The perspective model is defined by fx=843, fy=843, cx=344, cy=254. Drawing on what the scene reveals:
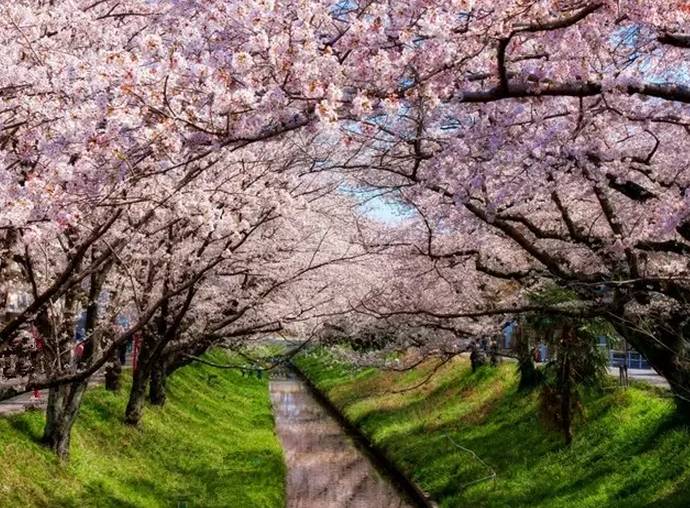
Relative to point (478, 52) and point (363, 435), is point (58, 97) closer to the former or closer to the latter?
point (478, 52)

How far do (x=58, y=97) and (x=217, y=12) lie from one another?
1588 mm

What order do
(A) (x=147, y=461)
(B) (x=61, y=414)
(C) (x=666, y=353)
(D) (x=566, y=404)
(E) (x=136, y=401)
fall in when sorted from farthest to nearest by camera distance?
(E) (x=136, y=401)
(D) (x=566, y=404)
(A) (x=147, y=461)
(B) (x=61, y=414)
(C) (x=666, y=353)

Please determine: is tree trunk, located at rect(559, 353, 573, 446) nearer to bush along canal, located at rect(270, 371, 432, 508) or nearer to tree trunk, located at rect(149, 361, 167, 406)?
bush along canal, located at rect(270, 371, 432, 508)

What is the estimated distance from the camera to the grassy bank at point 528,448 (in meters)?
17.0

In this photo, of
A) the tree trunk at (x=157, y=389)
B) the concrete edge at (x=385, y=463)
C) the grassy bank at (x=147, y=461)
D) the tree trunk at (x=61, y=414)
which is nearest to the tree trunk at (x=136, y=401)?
the grassy bank at (x=147, y=461)

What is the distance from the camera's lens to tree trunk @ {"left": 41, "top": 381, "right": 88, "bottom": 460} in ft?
51.9

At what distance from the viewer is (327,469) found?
2683 centimetres

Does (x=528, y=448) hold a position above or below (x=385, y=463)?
above

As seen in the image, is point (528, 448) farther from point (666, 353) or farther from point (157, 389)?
point (666, 353)

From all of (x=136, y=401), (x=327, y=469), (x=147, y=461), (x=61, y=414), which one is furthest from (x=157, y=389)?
(x=61, y=414)

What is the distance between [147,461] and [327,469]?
26.4 ft

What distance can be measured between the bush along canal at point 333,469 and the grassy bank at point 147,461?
0.98 m

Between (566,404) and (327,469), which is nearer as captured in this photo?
(566,404)

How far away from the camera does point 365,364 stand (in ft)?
79.9
